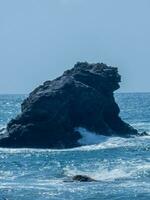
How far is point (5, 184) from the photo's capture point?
65125mm

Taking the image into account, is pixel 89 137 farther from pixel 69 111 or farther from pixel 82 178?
pixel 82 178

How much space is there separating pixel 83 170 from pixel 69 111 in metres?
31.1

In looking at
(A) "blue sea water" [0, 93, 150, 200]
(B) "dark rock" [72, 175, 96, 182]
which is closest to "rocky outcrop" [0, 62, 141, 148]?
(A) "blue sea water" [0, 93, 150, 200]

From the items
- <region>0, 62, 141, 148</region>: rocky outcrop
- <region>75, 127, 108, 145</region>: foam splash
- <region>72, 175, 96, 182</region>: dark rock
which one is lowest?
<region>72, 175, 96, 182</region>: dark rock

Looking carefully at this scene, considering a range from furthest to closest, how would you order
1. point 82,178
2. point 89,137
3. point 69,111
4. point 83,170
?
point 69,111
point 89,137
point 83,170
point 82,178

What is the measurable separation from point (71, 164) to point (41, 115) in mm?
21293

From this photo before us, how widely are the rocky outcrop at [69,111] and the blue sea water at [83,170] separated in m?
2.71

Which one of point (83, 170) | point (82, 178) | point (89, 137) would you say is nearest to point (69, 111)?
point (89, 137)

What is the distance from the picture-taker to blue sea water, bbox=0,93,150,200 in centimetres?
5944

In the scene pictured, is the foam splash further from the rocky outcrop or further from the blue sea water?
the rocky outcrop

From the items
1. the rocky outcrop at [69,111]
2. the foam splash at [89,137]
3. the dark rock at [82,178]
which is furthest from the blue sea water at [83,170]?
the rocky outcrop at [69,111]

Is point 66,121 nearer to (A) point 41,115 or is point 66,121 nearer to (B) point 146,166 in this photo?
(A) point 41,115

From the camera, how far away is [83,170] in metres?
74.1

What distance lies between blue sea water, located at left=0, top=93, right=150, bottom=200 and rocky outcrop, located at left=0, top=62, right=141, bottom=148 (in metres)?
2.71
